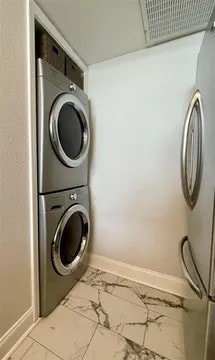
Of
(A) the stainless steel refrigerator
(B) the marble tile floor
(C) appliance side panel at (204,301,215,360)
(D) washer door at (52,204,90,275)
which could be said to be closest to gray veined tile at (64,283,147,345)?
(B) the marble tile floor

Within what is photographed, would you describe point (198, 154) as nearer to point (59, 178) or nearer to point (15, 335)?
point (59, 178)

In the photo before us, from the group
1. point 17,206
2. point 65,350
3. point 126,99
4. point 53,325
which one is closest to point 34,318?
point 53,325

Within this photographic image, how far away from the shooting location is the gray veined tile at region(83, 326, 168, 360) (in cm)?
97

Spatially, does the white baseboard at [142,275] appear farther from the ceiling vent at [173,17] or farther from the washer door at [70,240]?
the ceiling vent at [173,17]

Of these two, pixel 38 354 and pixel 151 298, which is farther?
pixel 151 298

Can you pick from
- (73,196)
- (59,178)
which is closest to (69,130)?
(59,178)

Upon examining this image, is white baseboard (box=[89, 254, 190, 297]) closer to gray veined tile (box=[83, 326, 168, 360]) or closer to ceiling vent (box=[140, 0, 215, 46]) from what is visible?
gray veined tile (box=[83, 326, 168, 360])

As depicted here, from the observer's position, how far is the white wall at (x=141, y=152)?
1398 millimetres

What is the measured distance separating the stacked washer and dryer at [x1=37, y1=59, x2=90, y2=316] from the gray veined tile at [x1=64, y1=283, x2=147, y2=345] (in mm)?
113

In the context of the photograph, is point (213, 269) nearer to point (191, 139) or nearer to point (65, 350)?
point (191, 139)

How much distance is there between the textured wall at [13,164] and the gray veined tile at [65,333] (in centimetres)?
20

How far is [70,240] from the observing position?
56.9 inches

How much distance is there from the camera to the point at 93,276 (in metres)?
1.68

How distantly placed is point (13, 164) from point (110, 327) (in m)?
1.13
